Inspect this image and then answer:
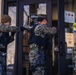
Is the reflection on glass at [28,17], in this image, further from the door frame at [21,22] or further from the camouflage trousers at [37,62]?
the camouflage trousers at [37,62]

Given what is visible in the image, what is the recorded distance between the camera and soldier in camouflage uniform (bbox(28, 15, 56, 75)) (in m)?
6.63

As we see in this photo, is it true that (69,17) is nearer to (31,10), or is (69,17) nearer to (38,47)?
(31,10)

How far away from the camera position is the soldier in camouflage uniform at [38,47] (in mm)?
6627

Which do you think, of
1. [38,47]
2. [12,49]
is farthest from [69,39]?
[12,49]

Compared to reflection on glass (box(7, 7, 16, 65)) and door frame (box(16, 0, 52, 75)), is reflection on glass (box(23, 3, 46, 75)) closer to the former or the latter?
door frame (box(16, 0, 52, 75))

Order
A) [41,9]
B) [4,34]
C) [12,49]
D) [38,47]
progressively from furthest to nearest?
1. [12,49]
2. [41,9]
3. [38,47]
4. [4,34]

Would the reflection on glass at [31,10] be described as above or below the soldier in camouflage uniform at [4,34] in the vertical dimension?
above

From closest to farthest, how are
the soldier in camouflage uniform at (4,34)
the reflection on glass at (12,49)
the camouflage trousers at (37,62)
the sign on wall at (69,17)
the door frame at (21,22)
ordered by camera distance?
the soldier in camouflage uniform at (4,34) < the camouflage trousers at (37,62) < the door frame at (21,22) < the sign on wall at (69,17) < the reflection on glass at (12,49)

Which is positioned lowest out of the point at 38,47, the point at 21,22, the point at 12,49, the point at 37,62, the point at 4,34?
the point at 37,62

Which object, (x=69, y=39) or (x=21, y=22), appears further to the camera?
(x=21, y=22)

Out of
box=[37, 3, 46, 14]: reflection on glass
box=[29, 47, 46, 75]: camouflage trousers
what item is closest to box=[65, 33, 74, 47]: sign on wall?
box=[37, 3, 46, 14]: reflection on glass

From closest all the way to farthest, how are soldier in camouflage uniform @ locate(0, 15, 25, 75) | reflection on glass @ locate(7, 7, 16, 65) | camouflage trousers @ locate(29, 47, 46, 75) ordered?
soldier in camouflage uniform @ locate(0, 15, 25, 75)
camouflage trousers @ locate(29, 47, 46, 75)
reflection on glass @ locate(7, 7, 16, 65)

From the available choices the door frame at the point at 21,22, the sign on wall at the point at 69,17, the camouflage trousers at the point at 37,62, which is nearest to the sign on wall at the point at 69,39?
the sign on wall at the point at 69,17

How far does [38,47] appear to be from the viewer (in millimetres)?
6730
